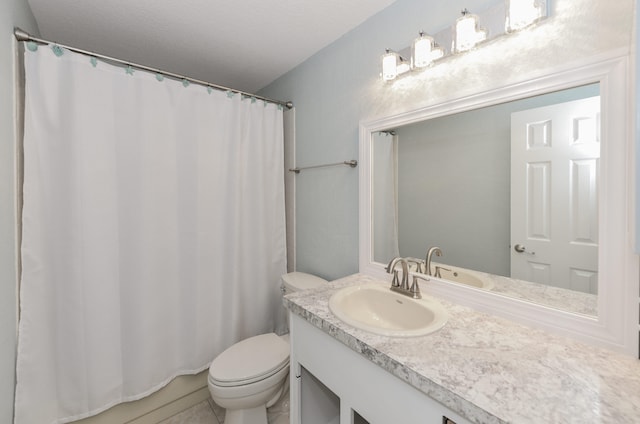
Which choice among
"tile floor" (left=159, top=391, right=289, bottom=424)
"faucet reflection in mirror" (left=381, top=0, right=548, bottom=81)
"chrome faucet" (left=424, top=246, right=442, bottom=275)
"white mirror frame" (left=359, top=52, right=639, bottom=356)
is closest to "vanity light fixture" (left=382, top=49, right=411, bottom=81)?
"faucet reflection in mirror" (left=381, top=0, right=548, bottom=81)

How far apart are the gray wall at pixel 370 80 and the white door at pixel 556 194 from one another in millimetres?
173

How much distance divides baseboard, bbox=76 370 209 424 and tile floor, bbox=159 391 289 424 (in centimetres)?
3

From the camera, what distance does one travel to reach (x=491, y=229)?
3.37 feet

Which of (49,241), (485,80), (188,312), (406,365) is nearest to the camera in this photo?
(406,365)

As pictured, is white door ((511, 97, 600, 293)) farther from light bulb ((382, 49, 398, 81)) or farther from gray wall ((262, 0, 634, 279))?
light bulb ((382, 49, 398, 81))

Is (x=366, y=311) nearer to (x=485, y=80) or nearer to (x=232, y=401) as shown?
(x=232, y=401)

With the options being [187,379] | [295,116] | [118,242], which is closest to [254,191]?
[295,116]

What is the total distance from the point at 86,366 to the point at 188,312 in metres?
0.49

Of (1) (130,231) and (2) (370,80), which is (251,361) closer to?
(1) (130,231)

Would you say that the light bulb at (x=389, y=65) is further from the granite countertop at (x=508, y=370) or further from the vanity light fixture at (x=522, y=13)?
the granite countertop at (x=508, y=370)

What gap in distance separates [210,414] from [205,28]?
230 centimetres

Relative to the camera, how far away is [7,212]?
1052 mm

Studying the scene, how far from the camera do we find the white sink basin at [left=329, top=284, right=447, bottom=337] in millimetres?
981

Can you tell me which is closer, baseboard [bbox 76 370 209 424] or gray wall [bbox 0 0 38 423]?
gray wall [bbox 0 0 38 423]
